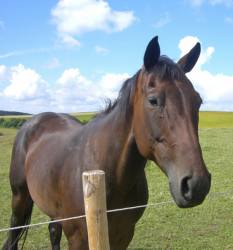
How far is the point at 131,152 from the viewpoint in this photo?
3.04 meters

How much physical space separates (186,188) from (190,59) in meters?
1.12

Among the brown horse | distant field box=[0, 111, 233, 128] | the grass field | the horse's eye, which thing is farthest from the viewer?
distant field box=[0, 111, 233, 128]

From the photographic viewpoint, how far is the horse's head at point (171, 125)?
2320 millimetres

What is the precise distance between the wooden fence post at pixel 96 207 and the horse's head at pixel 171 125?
18.2 inches

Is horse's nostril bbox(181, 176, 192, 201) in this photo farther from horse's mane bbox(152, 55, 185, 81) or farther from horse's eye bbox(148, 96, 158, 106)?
horse's mane bbox(152, 55, 185, 81)

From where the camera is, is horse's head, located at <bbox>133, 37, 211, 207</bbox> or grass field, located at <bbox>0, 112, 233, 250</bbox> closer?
horse's head, located at <bbox>133, 37, 211, 207</bbox>

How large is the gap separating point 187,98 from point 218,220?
5.05 metres

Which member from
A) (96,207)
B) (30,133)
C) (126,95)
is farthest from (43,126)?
(96,207)

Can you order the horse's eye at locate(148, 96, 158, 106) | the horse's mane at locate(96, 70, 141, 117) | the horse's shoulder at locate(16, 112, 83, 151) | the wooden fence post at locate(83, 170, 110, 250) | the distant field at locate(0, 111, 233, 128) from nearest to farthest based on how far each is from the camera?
the wooden fence post at locate(83, 170, 110, 250) < the horse's eye at locate(148, 96, 158, 106) < the horse's mane at locate(96, 70, 141, 117) < the horse's shoulder at locate(16, 112, 83, 151) < the distant field at locate(0, 111, 233, 128)

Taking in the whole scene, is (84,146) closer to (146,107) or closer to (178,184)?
(146,107)

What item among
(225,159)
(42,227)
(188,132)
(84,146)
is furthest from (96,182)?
(225,159)

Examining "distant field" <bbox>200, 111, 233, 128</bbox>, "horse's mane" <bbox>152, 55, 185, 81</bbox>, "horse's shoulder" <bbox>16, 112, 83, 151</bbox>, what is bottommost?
"horse's shoulder" <bbox>16, 112, 83, 151</bbox>

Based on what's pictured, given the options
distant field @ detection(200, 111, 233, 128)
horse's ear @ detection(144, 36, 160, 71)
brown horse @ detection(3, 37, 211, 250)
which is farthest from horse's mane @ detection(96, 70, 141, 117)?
distant field @ detection(200, 111, 233, 128)

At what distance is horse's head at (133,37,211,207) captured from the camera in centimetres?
232
